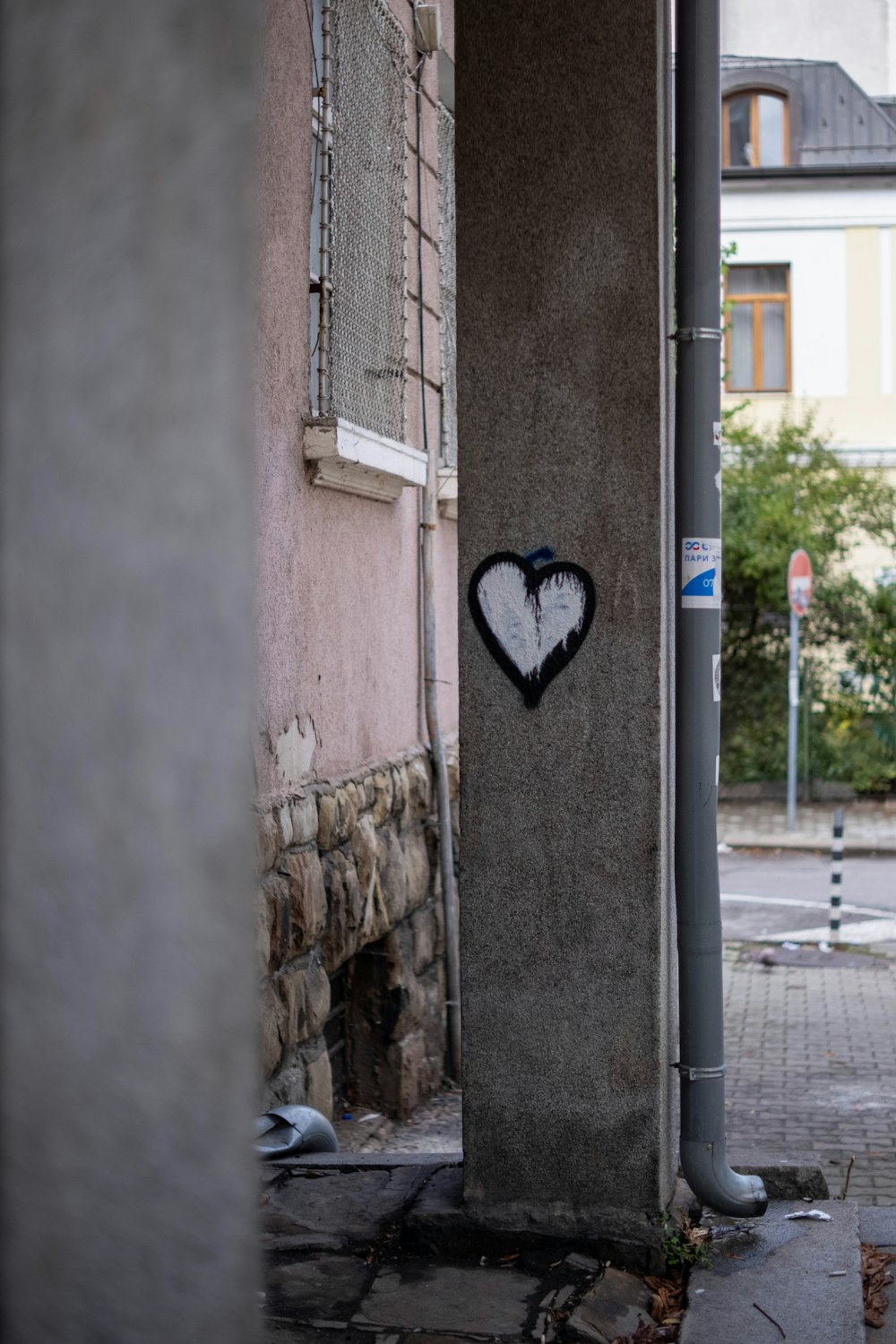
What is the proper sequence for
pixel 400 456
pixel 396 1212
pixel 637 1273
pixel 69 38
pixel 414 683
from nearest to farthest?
1. pixel 69 38
2. pixel 637 1273
3. pixel 396 1212
4. pixel 400 456
5. pixel 414 683

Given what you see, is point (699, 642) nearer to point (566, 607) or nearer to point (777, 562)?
point (566, 607)

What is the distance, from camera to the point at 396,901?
7.07m

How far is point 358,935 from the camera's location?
21.2ft

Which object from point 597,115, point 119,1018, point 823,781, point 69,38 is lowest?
point 823,781

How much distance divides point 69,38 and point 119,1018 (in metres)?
0.75

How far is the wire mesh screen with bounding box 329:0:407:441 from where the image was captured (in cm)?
646

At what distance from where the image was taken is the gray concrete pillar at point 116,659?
117cm

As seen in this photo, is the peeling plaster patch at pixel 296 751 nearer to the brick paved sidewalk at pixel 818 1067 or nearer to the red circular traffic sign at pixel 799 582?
the brick paved sidewalk at pixel 818 1067

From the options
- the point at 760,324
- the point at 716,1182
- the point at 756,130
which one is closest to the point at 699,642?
the point at 716,1182

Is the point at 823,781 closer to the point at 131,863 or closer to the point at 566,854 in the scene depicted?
the point at 566,854

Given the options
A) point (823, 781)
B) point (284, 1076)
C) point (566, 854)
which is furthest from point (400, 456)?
point (823, 781)

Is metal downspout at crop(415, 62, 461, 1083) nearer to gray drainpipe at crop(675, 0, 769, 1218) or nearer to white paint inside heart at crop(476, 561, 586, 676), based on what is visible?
gray drainpipe at crop(675, 0, 769, 1218)

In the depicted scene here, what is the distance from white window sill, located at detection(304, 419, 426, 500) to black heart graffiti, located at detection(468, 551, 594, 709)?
2222mm

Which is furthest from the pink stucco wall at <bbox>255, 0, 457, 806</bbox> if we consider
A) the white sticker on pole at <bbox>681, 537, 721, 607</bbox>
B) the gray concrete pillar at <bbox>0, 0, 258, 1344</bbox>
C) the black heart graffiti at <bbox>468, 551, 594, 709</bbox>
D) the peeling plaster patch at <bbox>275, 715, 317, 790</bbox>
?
the gray concrete pillar at <bbox>0, 0, 258, 1344</bbox>
